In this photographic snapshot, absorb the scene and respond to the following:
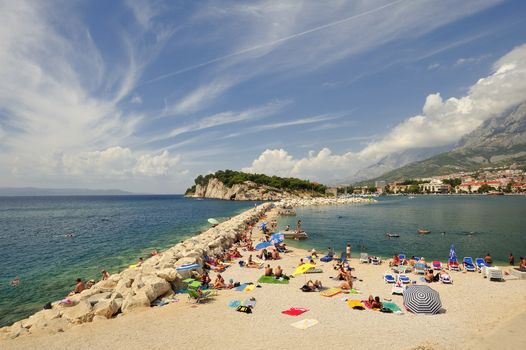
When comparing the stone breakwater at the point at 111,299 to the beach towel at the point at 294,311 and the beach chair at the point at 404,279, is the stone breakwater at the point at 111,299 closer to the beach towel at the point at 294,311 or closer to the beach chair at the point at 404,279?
the beach towel at the point at 294,311

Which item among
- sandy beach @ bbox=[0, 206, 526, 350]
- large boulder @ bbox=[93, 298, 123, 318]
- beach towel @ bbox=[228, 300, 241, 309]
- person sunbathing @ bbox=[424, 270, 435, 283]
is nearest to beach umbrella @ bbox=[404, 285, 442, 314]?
sandy beach @ bbox=[0, 206, 526, 350]

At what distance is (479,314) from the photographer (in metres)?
14.3

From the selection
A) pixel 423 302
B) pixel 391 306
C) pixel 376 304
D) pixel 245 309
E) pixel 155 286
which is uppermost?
pixel 423 302

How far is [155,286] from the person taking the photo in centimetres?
1727

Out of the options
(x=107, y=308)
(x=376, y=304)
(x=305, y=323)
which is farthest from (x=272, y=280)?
(x=107, y=308)

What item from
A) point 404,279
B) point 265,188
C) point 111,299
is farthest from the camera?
point 265,188

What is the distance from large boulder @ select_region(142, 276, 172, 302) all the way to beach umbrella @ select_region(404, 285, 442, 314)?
13.1m

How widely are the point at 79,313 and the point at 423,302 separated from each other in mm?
16523

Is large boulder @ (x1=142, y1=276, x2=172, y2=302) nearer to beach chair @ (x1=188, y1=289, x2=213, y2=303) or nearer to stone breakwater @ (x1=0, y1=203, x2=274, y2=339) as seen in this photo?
stone breakwater @ (x1=0, y1=203, x2=274, y2=339)

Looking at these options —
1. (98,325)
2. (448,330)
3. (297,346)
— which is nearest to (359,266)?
(448,330)

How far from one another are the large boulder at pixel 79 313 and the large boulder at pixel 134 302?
5.06 feet

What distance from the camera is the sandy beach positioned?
11758 millimetres

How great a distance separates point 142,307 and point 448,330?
14455 millimetres

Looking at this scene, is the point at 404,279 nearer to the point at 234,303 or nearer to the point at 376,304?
the point at 376,304
